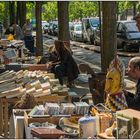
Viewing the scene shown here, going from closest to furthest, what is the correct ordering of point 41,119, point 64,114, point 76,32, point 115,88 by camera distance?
point 41,119 → point 64,114 → point 115,88 → point 76,32

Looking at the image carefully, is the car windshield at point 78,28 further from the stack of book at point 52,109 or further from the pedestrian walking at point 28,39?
the stack of book at point 52,109

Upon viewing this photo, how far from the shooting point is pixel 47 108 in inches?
246

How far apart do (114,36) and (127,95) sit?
3.55 meters

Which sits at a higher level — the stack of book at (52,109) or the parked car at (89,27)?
the stack of book at (52,109)

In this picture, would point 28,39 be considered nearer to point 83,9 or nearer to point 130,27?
point 130,27

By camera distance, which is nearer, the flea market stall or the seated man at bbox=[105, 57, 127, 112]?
the flea market stall

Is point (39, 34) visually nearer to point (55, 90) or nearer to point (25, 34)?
point (25, 34)

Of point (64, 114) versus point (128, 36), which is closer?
point (64, 114)

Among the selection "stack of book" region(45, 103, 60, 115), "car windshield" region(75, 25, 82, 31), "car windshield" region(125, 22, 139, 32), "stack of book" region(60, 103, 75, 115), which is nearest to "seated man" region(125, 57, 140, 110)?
"stack of book" region(60, 103, 75, 115)

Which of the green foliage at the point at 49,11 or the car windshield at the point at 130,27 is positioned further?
the green foliage at the point at 49,11

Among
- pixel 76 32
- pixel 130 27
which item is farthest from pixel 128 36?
pixel 76 32

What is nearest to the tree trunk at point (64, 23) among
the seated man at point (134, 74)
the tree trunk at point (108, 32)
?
the tree trunk at point (108, 32)

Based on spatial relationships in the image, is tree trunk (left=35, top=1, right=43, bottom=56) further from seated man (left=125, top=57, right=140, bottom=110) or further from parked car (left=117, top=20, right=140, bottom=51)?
seated man (left=125, top=57, right=140, bottom=110)

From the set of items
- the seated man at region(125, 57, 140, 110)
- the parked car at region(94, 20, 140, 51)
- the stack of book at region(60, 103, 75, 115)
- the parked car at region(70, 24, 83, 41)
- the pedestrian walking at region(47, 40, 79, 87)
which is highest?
the seated man at region(125, 57, 140, 110)
